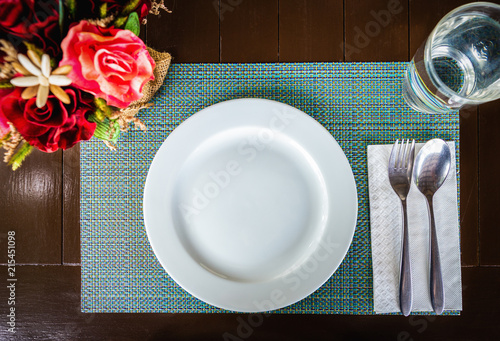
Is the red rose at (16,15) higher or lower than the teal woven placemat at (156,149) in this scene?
higher

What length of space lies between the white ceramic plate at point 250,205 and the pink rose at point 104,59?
133 mm

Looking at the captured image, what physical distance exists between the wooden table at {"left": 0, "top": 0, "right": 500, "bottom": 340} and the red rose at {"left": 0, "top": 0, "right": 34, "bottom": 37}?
0.76 feet

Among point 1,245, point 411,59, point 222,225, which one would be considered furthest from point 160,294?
point 411,59

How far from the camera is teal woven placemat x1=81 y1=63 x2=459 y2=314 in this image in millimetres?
467

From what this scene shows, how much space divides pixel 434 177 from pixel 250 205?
245mm

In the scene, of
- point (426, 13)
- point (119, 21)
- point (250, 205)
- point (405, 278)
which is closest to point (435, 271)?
point (405, 278)

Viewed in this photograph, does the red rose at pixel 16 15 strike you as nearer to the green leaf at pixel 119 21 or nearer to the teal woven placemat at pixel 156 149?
the green leaf at pixel 119 21

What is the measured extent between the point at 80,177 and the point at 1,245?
159 mm

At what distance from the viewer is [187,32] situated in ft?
1.61

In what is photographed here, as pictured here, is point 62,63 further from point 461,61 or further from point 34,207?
point 461,61

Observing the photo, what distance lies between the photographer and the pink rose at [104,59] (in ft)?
0.88

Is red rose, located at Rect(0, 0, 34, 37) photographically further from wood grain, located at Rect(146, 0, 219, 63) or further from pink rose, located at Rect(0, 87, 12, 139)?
wood grain, located at Rect(146, 0, 219, 63)

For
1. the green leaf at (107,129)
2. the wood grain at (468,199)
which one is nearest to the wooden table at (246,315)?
the wood grain at (468,199)

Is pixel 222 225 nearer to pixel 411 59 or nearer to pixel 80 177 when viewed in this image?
pixel 80 177
